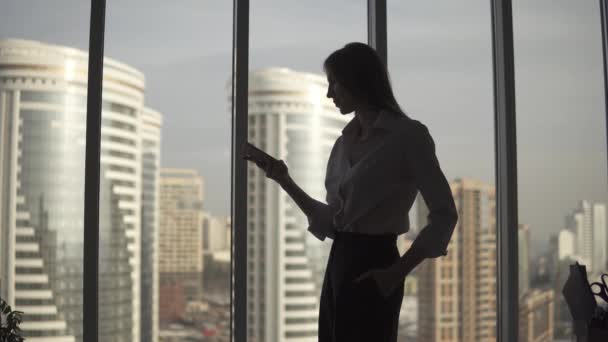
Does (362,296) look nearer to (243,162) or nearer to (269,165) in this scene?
(269,165)

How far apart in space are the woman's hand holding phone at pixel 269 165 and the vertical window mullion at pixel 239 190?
4.93ft

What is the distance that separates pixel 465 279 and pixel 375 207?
2288 mm

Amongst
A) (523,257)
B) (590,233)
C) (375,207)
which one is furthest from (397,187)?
(590,233)

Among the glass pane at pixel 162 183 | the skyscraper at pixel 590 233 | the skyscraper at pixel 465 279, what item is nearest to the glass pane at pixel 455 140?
the skyscraper at pixel 465 279

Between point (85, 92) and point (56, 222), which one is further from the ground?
point (85, 92)

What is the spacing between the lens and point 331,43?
3402mm

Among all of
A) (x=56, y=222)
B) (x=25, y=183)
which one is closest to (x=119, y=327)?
(x=56, y=222)

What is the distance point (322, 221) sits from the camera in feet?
5.21

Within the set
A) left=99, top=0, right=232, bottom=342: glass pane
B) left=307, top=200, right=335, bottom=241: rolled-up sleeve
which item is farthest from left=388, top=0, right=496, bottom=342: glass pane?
left=307, top=200, right=335, bottom=241: rolled-up sleeve

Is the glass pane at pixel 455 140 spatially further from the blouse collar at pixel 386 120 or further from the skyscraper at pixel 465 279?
the blouse collar at pixel 386 120

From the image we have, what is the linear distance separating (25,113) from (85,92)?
0.97 ft

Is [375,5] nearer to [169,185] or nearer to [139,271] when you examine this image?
[169,185]

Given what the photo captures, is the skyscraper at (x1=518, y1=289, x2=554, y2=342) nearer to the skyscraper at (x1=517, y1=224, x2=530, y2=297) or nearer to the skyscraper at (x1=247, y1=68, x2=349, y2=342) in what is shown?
the skyscraper at (x1=517, y1=224, x2=530, y2=297)

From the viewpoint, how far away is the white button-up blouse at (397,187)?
1.41m
